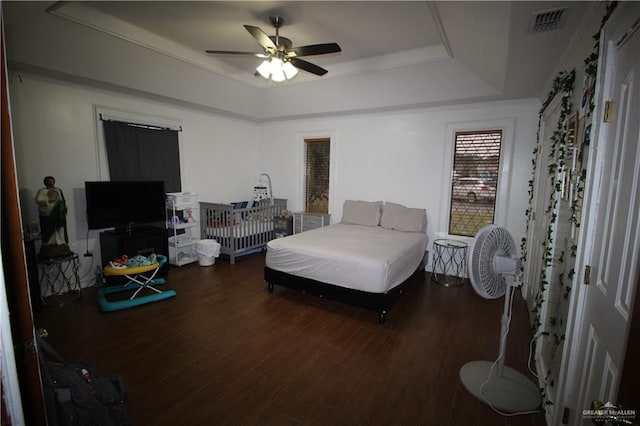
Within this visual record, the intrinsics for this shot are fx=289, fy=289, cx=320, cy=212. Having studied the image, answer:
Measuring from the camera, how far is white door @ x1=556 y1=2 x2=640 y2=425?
1.05m

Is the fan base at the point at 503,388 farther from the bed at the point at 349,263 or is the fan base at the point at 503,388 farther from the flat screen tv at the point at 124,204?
the flat screen tv at the point at 124,204

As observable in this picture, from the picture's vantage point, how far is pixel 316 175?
18.5ft

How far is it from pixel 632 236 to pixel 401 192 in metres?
3.72

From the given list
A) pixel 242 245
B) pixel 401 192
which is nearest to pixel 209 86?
pixel 242 245

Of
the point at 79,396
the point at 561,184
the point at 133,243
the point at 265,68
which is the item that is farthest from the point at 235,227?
the point at 561,184

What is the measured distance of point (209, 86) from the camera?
14.2 ft

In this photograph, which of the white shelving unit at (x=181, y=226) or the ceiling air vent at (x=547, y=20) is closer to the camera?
the ceiling air vent at (x=547, y=20)

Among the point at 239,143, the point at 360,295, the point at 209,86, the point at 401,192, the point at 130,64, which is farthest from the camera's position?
the point at 239,143

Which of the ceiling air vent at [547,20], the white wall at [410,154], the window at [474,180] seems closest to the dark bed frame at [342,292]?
the window at [474,180]

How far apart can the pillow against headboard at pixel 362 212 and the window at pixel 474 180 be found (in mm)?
1121

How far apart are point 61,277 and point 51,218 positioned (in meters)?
0.78

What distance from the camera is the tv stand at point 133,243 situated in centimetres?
367

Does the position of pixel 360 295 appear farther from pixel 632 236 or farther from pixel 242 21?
pixel 242 21

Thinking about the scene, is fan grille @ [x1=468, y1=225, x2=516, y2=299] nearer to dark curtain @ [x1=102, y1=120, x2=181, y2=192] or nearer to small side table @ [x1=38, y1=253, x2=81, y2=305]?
small side table @ [x1=38, y1=253, x2=81, y2=305]
